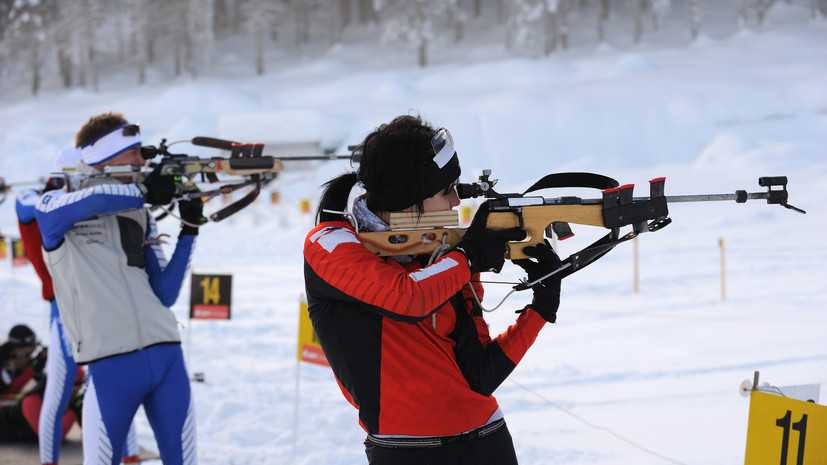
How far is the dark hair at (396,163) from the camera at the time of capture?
63.8 inches

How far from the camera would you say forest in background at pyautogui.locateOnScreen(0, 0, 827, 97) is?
109ft

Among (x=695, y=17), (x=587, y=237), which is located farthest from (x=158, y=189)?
(x=695, y=17)

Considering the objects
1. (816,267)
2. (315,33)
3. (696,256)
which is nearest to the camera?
(816,267)

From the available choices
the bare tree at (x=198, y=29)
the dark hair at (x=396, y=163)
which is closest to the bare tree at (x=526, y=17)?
the bare tree at (x=198, y=29)

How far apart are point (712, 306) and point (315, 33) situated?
4037cm

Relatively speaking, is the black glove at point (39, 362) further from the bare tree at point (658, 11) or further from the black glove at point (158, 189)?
the bare tree at point (658, 11)

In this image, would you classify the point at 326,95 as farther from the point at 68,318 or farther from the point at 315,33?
the point at 68,318

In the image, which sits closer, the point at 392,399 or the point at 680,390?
the point at 392,399

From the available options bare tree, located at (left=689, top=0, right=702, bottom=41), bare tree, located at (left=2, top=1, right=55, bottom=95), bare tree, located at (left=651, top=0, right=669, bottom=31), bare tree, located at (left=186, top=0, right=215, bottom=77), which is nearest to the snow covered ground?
bare tree, located at (left=689, top=0, right=702, bottom=41)

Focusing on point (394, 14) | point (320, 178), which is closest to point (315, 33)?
point (394, 14)

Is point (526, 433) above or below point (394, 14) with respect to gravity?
below

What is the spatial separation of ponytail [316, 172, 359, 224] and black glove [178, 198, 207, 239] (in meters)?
1.32

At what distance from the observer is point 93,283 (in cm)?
271

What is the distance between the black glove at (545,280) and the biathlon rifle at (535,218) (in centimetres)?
2
